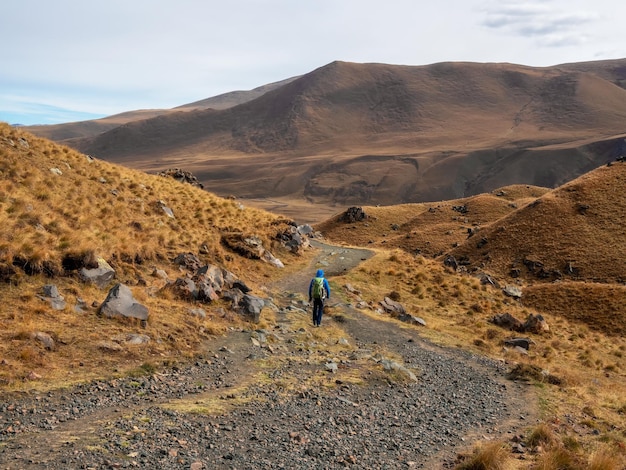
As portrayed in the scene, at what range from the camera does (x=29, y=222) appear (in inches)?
672

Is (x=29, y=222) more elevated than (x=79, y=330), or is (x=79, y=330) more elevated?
(x=29, y=222)

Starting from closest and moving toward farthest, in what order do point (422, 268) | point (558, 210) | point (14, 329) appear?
1. point (14, 329)
2. point (422, 268)
3. point (558, 210)

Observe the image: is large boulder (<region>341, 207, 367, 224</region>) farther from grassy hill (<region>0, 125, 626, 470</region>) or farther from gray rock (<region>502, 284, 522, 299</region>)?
gray rock (<region>502, 284, 522, 299</region>)

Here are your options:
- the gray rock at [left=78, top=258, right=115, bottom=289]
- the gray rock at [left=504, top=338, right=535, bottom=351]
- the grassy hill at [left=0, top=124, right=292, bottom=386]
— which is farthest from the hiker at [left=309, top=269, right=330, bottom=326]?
the gray rock at [left=504, top=338, right=535, bottom=351]

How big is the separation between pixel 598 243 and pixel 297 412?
46.3 meters

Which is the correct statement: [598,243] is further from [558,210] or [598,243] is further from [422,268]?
[422,268]

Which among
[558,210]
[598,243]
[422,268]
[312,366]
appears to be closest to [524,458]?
[312,366]

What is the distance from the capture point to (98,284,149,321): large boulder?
44.7 feet

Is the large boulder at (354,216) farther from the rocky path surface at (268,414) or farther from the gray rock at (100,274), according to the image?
the gray rock at (100,274)

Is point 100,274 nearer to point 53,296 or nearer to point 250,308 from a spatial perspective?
point 53,296

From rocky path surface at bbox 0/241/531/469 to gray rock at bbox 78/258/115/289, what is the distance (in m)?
4.58

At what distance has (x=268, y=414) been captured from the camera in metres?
10.1

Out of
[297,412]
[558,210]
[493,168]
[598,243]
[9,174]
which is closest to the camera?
[297,412]

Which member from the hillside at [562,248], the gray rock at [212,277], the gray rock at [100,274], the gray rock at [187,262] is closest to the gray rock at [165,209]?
the gray rock at [187,262]
